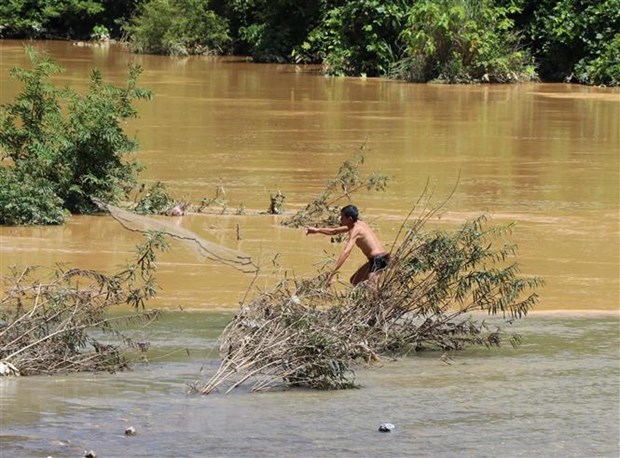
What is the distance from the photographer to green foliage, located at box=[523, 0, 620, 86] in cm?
3544

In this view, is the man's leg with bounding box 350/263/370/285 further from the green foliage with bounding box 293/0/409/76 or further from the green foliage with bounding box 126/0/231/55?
the green foliage with bounding box 126/0/231/55

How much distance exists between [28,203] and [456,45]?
21556 mm

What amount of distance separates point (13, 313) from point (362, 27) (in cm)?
2957

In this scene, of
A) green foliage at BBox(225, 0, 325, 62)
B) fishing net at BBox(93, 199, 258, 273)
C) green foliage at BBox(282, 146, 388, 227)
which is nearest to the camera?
fishing net at BBox(93, 199, 258, 273)

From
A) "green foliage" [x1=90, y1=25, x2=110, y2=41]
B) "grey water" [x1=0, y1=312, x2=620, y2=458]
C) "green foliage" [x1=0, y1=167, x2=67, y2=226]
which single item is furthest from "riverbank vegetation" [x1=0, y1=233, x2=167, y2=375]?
"green foliage" [x1=90, y1=25, x2=110, y2=41]

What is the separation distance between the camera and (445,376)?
33.1 feet

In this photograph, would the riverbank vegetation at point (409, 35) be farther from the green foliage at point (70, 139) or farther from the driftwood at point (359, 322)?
the driftwood at point (359, 322)

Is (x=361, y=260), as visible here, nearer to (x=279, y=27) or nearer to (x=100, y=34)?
(x=279, y=27)

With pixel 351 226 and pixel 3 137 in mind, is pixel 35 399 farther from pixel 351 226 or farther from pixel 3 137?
pixel 3 137

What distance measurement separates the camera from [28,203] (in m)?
15.5

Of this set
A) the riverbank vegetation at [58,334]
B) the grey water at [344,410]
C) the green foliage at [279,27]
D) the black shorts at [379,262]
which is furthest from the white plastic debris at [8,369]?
the green foliage at [279,27]

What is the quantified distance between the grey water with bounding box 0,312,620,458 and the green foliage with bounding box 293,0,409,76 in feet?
90.6

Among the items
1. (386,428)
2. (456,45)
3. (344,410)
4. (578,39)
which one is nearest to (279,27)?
(456,45)

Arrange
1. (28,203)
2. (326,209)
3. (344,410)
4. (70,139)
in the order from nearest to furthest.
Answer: (344,410) → (28,203) → (326,209) → (70,139)
